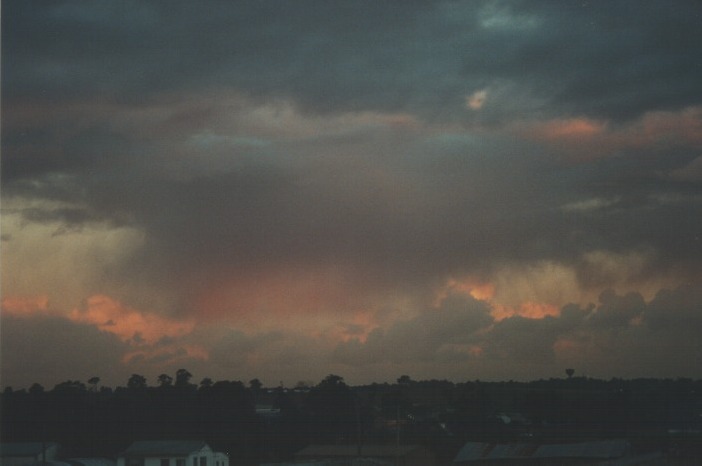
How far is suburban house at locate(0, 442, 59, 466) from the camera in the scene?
1719 inches

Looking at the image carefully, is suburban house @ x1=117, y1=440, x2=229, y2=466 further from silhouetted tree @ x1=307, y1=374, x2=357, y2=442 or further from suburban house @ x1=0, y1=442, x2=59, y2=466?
silhouetted tree @ x1=307, y1=374, x2=357, y2=442

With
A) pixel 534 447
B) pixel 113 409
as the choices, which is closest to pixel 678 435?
pixel 534 447

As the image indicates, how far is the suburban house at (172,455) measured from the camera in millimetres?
40625

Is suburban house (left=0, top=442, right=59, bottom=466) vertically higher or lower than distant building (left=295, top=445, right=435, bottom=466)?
higher

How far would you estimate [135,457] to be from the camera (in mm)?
41812

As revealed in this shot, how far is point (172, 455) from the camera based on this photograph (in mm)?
40531

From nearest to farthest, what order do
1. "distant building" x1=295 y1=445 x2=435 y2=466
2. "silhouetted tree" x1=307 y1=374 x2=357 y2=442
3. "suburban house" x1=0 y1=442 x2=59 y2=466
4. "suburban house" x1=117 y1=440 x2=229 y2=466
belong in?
"distant building" x1=295 y1=445 x2=435 y2=466 < "suburban house" x1=117 y1=440 x2=229 y2=466 < "suburban house" x1=0 y1=442 x2=59 y2=466 < "silhouetted tree" x1=307 y1=374 x2=357 y2=442

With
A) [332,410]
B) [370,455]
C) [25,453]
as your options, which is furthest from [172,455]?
[332,410]

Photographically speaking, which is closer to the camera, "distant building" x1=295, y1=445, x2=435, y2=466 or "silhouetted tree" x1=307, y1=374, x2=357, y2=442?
"distant building" x1=295, y1=445, x2=435, y2=466

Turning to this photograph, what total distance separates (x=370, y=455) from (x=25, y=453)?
16152mm

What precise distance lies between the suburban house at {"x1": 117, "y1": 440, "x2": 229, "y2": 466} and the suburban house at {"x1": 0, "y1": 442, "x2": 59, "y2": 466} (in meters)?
4.19

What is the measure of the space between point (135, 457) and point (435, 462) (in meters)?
13.3

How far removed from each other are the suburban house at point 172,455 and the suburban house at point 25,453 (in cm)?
419

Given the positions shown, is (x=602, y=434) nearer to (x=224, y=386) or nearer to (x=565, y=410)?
(x=565, y=410)
